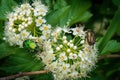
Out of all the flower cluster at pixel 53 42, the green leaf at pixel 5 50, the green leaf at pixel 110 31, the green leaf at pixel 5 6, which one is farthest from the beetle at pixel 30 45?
the green leaf at pixel 110 31

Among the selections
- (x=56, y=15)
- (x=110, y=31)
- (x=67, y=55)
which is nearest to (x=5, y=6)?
(x=56, y=15)

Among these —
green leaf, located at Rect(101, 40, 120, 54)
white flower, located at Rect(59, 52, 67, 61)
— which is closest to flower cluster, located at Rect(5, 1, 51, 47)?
white flower, located at Rect(59, 52, 67, 61)

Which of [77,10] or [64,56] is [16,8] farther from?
[77,10]

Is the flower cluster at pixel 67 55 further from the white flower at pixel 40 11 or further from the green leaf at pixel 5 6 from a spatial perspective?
the green leaf at pixel 5 6

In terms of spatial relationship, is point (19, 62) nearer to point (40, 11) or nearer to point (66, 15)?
point (40, 11)

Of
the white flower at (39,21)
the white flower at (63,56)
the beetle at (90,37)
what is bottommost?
the white flower at (63,56)

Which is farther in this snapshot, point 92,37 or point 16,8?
point 16,8

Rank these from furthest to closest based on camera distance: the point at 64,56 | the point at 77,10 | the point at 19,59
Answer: the point at 77,10 → the point at 19,59 → the point at 64,56

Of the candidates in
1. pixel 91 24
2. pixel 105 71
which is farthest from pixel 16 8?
pixel 91 24
